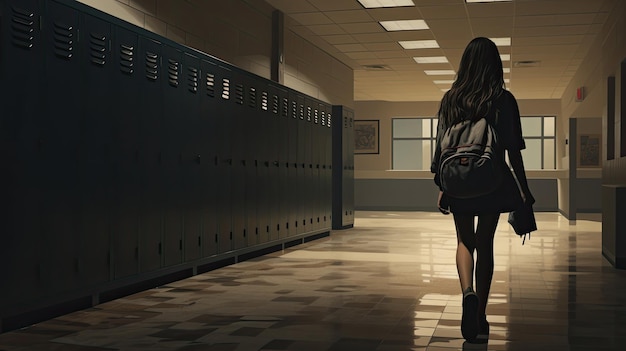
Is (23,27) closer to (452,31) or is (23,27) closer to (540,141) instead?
(452,31)

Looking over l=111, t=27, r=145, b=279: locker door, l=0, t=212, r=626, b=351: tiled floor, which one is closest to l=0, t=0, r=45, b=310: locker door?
l=0, t=212, r=626, b=351: tiled floor

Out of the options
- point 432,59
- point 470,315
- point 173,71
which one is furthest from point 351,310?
point 432,59

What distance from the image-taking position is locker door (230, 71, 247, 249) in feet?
24.0

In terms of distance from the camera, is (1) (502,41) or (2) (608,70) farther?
(1) (502,41)

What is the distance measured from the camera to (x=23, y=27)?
13.2 feet

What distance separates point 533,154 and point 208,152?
15957 millimetres

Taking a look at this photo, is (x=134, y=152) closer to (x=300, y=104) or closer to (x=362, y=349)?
(x=362, y=349)

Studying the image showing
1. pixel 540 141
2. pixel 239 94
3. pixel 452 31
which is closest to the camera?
pixel 239 94

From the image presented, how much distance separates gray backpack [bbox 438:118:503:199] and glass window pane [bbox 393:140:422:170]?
18167 millimetres

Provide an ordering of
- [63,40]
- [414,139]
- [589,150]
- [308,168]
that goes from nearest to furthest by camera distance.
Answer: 1. [63,40]
2. [308,168]
3. [589,150]
4. [414,139]

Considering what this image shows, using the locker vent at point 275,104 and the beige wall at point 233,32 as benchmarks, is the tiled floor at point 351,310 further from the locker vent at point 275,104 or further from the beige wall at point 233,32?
the beige wall at point 233,32

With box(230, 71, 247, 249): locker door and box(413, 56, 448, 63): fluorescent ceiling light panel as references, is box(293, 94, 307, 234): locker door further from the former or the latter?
box(413, 56, 448, 63): fluorescent ceiling light panel

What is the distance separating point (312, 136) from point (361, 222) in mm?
4977

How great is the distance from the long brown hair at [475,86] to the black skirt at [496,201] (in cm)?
32
